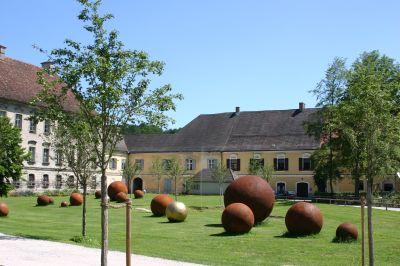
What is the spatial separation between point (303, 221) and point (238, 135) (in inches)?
1949

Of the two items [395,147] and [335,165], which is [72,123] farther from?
[335,165]

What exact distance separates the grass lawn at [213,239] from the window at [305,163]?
3298 cm

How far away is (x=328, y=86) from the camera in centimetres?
5309

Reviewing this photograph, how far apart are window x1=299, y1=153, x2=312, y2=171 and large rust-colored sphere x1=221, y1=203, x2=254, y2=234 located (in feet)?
143

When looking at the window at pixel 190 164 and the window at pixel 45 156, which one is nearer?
the window at pixel 45 156

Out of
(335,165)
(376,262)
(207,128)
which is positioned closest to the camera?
(376,262)

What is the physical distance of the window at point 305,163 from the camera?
6444 centimetres

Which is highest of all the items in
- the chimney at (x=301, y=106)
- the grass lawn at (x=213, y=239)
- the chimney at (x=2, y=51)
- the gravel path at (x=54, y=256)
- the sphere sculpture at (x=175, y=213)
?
the chimney at (x=2, y=51)

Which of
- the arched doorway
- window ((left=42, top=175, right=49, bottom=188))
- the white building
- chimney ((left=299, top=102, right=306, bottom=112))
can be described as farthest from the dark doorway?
window ((left=42, top=175, right=49, bottom=188))

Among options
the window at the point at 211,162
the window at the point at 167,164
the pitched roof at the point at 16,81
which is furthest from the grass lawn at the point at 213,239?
the window at the point at 211,162

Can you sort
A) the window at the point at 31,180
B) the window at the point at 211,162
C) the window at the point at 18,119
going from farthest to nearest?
1. the window at the point at 211,162
2. the window at the point at 31,180
3. the window at the point at 18,119

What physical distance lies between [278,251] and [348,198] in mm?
33789

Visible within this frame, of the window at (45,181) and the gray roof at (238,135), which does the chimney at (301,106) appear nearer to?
the gray roof at (238,135)

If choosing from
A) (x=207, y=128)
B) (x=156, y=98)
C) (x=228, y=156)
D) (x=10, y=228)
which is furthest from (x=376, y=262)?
(x=207, y=128)
